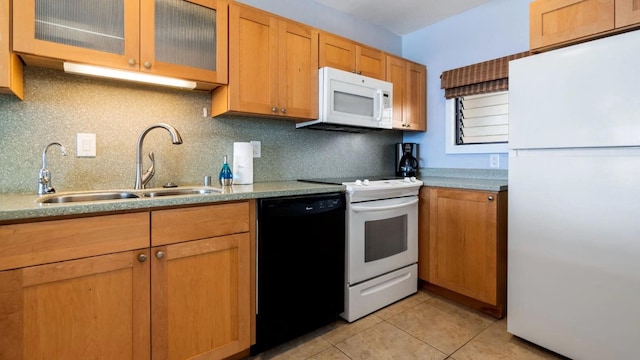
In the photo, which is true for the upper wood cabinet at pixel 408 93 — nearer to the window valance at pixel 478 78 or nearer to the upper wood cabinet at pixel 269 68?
the window valance at pixel 478 78

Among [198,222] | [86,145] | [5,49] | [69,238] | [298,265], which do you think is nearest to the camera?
[69,238]

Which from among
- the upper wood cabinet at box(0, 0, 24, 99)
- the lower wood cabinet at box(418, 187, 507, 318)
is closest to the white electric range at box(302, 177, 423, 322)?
the lower wood cabinet at box(418, 187, 507, 318)

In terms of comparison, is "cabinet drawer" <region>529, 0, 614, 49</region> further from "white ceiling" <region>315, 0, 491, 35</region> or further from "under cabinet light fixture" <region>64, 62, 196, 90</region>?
"under cabinet light fixture" <region>64, 62, 196, 90</region>

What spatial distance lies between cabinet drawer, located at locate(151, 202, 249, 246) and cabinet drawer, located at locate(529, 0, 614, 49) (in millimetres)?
1838

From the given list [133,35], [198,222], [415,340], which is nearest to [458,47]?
[415,340]

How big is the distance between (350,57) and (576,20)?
132cm

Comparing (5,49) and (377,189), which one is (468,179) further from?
(5,49)

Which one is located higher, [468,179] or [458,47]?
[458,47]

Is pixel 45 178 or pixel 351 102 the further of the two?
pixel 351 102

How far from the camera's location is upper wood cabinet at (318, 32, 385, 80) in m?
2.15

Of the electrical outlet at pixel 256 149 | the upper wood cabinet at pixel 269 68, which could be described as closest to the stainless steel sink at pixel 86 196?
the upper wood cabinet at pixel 269 68

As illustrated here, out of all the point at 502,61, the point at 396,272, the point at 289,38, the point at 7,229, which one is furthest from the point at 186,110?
the point at 502,61

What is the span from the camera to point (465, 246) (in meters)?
2.16

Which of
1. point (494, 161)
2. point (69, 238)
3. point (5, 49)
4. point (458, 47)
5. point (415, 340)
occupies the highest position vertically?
point (458, 47)
